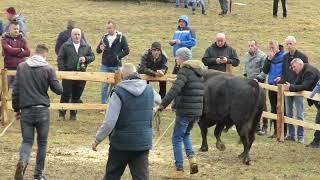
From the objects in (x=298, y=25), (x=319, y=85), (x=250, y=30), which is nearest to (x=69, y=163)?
(x=319, y=85)

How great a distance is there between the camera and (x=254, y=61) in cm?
1480

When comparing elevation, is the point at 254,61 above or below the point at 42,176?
above

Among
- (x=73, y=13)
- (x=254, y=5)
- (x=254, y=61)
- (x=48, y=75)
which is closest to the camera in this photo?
(x=48, y=75)

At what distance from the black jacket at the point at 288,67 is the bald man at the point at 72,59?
3817mm

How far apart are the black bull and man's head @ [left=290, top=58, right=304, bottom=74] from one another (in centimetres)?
137

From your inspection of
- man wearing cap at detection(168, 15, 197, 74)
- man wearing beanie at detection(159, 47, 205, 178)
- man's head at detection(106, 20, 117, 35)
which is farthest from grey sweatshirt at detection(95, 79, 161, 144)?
man wearing cap at detection(168, 15, 197, 74)

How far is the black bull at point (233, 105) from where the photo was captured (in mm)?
12109

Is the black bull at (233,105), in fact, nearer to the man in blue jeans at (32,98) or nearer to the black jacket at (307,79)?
the black jacket at (307,79)

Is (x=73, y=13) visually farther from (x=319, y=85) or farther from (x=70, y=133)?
(x=319, y=85)

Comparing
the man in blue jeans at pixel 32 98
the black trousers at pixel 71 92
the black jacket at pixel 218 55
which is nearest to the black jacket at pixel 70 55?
the black trousers at pixel 71 92

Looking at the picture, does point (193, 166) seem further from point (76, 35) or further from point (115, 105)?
point (76, 35)

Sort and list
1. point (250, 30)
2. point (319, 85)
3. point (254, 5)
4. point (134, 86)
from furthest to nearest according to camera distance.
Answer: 1. point (254, 5)
2. point (250, 30)
3. point (319, 85)
4. point (134, 86)

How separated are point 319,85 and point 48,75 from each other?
514 centimetres

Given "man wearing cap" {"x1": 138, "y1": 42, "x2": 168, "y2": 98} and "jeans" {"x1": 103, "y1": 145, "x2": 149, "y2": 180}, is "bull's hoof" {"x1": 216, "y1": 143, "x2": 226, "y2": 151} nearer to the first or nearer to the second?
"man wearing cap" {"x1": 138, "y1": 42, "x2": 168, "y2": 98}
